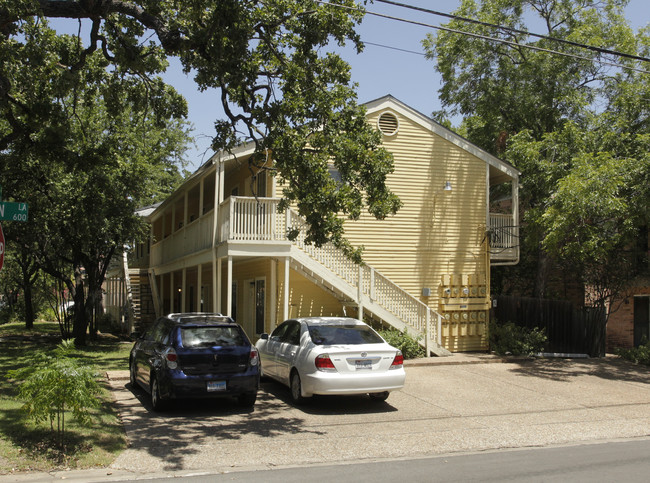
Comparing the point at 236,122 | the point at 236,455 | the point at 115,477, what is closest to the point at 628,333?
the point at 236,122

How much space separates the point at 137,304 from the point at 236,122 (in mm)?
19876

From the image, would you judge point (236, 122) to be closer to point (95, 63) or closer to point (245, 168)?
point (95, 63)

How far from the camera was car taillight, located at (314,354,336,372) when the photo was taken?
34.7 feet

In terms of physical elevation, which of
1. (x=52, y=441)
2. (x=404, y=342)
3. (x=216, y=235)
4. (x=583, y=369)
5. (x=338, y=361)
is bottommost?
(x=583, y=369)

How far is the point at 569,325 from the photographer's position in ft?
64.8

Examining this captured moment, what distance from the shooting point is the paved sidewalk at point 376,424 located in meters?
7.83

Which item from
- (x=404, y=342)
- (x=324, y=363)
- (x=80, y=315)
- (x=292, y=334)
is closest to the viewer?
(x=324, y=363)

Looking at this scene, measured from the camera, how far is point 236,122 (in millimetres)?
12141

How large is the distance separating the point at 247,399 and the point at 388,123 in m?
11.6

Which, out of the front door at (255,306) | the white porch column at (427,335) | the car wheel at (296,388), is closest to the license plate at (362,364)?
the car wheel at (296,388)

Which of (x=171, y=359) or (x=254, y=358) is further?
(x=254, y=358)

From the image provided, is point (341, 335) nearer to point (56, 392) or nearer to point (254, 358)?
point (254, 358)

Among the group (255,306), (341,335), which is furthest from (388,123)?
(341,335)

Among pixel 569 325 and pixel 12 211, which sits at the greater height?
pixel 12 211
